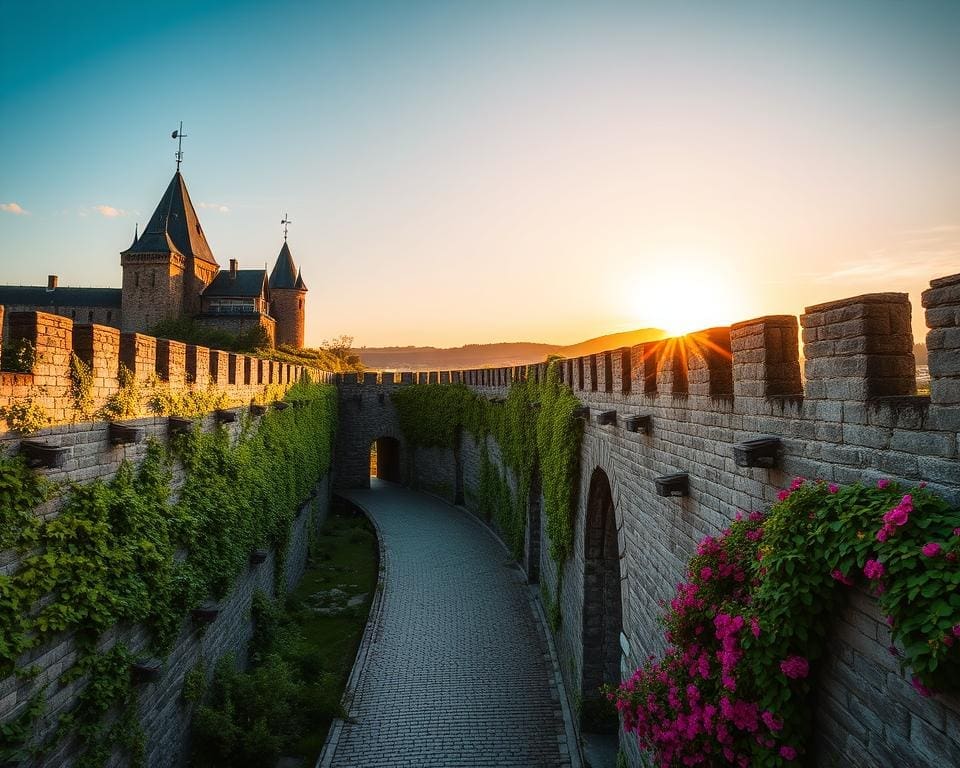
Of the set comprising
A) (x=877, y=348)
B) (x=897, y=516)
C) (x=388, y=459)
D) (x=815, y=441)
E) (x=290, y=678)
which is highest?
(x=877, y=348)

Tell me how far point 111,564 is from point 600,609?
7.63 m

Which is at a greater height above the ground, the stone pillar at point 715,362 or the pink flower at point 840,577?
the stone pillar at point 715,362

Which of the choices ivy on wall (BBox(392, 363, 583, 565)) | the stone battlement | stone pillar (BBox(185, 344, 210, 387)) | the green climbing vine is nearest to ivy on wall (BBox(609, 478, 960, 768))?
the stone battlement

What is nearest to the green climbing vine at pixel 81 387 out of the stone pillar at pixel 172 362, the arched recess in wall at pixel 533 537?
the stone pillar at pixel 172 362

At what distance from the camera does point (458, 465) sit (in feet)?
92.9

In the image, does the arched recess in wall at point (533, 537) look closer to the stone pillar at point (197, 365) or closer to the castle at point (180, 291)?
the stone pillar at point (197, 365)

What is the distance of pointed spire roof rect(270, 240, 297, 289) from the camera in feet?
175

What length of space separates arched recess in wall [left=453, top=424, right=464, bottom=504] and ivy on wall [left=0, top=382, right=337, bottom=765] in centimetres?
1676

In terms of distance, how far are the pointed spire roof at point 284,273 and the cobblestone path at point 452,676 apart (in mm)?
39117

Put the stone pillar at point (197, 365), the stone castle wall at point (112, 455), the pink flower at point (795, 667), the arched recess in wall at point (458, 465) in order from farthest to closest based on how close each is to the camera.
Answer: the arched recess in wall at point (458, 465) → the stone pillar at point (197, 365) → the stone castle wall at point (112, 455) → the pink flower at point (795, 667)

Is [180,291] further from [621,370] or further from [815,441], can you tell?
[815,441]

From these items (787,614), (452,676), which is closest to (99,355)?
(787,614)

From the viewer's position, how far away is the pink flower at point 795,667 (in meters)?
3.48

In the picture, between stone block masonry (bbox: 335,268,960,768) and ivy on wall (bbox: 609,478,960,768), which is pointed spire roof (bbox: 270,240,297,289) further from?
ivy on wall (bbox: 609,478,960,768)
